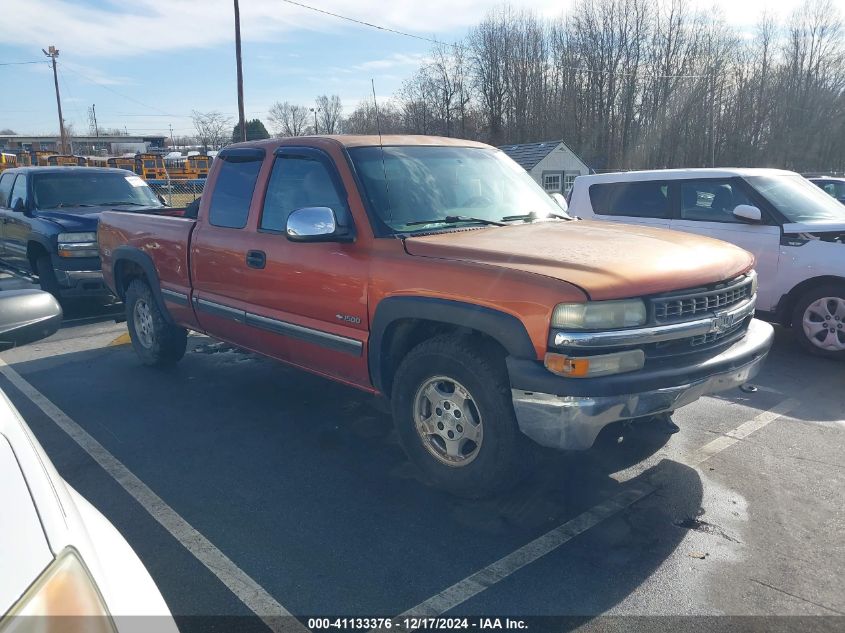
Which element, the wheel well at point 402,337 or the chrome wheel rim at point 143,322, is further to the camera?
Result: the chrome wheel rim at point 143,322

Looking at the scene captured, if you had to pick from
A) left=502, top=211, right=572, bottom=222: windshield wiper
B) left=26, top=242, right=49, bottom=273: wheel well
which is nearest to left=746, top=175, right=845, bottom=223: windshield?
left=502, top=211, right=572, bottom=222: windshield wiper

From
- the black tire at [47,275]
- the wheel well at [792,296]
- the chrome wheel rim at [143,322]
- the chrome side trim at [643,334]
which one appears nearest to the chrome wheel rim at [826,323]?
the wheel well at [792,296]

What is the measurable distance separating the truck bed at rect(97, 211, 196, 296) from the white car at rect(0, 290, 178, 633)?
165 inches

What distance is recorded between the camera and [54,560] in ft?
4.23

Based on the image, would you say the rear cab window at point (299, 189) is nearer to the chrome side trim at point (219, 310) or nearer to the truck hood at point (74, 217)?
the chrome side trim at point (219, 310)

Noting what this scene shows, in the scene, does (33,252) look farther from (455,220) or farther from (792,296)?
(792,296)

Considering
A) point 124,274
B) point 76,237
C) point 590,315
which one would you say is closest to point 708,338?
point 590,315

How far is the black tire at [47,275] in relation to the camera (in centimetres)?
902

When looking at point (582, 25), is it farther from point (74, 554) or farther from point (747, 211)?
point (74, 554)

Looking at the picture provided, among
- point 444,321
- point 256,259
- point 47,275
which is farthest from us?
point 47,275

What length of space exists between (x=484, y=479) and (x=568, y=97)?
6018 cm

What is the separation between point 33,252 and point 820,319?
9809 millimetres

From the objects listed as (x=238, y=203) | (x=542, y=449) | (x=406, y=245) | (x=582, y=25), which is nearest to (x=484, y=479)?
(x=542, y=449)

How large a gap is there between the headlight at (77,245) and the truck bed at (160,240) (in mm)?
2136
